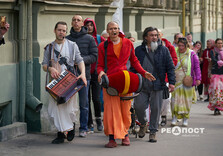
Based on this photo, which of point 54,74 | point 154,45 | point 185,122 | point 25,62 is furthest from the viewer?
point 185,122

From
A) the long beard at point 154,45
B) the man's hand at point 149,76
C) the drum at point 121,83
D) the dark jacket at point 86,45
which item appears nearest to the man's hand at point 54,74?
the drum at point 121,83

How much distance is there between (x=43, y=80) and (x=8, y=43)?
98cm

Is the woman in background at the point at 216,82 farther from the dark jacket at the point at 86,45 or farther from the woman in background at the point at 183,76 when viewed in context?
the dark jacket at the point at 86,45

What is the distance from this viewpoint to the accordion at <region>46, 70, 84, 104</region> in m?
8.67

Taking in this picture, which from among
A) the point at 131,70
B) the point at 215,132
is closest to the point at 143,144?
the point at 131,70

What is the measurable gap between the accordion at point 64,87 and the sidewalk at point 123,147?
0.73 m

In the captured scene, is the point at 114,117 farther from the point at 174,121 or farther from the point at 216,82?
the point at 216,82

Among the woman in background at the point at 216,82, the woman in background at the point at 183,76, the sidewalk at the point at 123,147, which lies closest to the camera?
the sidewalk at the point at 123,147

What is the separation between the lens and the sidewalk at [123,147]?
8461 millimetres

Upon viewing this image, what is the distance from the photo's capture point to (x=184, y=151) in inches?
342

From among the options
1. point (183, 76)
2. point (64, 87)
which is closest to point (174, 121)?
point (183, 76)

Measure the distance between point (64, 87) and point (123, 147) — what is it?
1.21 m

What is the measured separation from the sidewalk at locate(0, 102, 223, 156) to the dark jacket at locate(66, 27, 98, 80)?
1236 millimetres

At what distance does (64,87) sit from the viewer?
8.78 m
